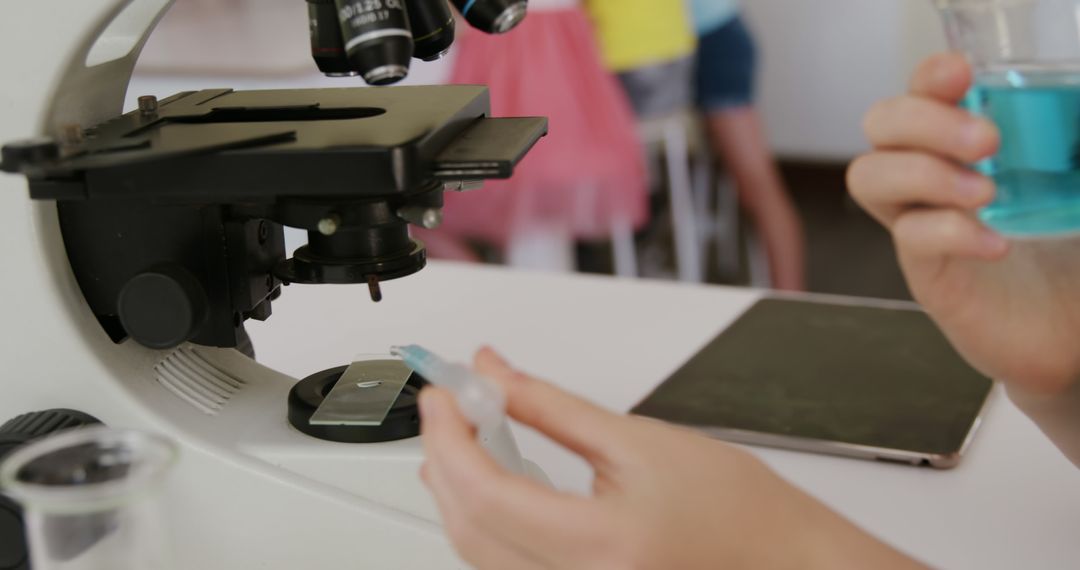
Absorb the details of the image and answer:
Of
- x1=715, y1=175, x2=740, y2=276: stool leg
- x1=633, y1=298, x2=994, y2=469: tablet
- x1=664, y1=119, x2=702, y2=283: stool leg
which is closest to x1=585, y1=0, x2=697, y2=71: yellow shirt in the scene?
x1=664, y1=119, x2=702, y2=283: stool leg

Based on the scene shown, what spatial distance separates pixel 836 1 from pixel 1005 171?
3.79 meters

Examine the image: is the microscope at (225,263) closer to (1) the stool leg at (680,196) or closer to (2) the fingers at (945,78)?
(2) the fingers at (945,78)

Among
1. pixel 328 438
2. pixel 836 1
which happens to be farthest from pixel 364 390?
pixel 836 1

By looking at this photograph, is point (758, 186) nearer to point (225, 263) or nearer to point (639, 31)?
point (639, 31)

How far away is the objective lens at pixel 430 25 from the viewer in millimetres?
785

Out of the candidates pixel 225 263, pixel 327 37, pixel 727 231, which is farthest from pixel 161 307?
pixel 727 231

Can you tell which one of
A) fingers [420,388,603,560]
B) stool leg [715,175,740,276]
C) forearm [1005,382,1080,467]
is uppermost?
fingers [420,388,603,560]

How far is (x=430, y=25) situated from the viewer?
0.79 m

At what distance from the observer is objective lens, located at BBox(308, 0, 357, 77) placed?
2.52ft

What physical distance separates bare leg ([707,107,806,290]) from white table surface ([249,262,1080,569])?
1.91 meters

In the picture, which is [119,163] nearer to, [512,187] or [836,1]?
[512,187]

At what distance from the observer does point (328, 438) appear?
80 cm

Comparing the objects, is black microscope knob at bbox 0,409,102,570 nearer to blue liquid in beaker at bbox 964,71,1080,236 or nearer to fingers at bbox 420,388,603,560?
fingers at bbox 420,388,603,560

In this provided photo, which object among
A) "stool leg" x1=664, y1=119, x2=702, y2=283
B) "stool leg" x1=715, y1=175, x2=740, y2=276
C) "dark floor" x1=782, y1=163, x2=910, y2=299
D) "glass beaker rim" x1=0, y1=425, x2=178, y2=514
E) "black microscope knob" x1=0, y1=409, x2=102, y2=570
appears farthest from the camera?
"stool leg" x1=715, y1=175, x2=740, y2=276
